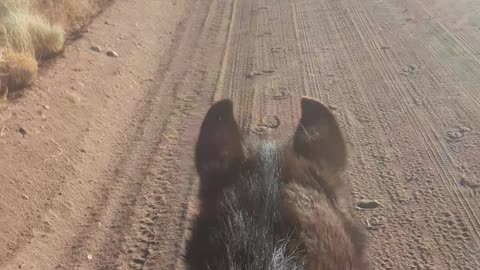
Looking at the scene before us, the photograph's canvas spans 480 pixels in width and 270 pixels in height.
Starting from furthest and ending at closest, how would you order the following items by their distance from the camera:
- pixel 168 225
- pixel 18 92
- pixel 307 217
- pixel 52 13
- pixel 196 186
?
pixel 52 13, pixel 18 92, pixel 196 186, pixel 168 225, pixel 307 217

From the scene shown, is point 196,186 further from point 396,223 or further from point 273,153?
point 396,223

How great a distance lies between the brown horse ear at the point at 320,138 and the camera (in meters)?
5.71

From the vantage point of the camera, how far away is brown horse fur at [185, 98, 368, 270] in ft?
13.4

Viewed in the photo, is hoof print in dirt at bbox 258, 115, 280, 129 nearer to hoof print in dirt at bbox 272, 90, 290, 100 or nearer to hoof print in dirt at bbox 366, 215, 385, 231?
hoof print in dirt at bbox 272, 90, 290, 100

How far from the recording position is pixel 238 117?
7.00 m

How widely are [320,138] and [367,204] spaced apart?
97cm

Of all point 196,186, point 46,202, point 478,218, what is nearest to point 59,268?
point 46,202

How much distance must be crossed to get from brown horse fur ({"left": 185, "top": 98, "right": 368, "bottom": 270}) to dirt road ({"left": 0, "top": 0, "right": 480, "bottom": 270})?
0.29 m

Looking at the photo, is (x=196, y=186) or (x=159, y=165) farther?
(x=159, y=165)

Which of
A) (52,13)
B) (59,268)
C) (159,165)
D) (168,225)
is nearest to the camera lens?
(59,268)

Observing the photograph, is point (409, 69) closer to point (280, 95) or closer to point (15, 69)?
point (280, 95)

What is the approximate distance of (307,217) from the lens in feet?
14.6

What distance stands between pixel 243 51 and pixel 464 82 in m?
3.19

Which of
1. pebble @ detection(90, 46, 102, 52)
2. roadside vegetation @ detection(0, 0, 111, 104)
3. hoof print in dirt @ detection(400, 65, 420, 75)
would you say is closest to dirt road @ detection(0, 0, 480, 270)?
hoof print in dirt @ detection(400, 65, 420, 75)
